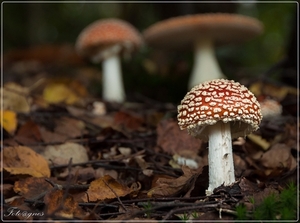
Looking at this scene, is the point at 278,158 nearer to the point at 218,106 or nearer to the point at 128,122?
the point at 218,106

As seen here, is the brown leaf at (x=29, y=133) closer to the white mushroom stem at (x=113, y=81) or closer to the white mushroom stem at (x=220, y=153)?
the white mushroom stem at (x=220, y=153)

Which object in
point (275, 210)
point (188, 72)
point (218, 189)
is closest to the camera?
point (275, 210)

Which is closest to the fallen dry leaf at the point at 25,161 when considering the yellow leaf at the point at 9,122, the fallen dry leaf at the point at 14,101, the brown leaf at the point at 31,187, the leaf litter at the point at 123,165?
the leaf litter at the point at 123,165

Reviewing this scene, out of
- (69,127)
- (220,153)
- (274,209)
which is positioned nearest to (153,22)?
(69,127)

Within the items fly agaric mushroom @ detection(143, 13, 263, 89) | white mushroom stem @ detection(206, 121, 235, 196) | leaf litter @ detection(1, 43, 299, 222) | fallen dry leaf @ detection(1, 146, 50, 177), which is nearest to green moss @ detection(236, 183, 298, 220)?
leaf litter @ detection(1, 43, 299, 222)

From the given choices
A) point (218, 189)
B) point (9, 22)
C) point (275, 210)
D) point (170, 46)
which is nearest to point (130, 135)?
point (218, 189)

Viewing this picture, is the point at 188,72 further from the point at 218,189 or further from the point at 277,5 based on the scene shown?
the point at 218,189
